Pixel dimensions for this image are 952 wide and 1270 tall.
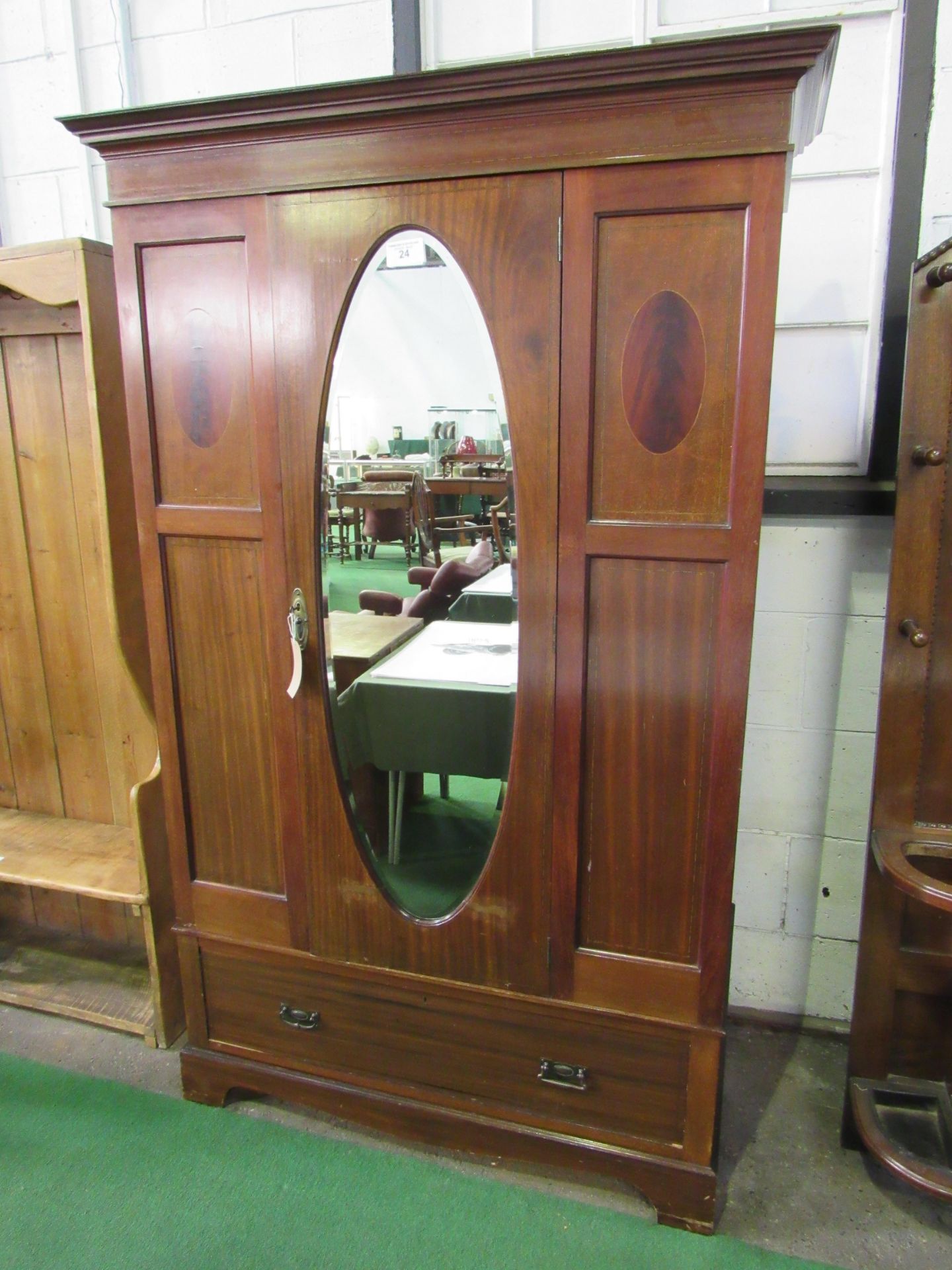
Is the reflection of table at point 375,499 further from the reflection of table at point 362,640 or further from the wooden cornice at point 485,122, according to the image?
the wooden cornice at point 485,122

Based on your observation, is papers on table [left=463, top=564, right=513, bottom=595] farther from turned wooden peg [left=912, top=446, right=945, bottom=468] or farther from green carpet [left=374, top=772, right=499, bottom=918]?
turned wooden peg [left=912, top=446, right=945, bottom=468]

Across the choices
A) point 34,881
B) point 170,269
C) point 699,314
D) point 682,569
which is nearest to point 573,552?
point 682,569

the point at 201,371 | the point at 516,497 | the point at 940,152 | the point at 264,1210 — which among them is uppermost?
the point at 940,152

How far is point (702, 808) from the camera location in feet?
4.51

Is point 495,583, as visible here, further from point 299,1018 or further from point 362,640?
point 299,1018

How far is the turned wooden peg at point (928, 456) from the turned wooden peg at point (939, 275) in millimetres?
278

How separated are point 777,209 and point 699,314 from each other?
0.57ft

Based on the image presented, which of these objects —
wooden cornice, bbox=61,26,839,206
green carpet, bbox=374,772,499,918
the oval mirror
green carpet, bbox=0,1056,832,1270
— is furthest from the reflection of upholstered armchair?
green carpet, bbox=0,1056,832,1270

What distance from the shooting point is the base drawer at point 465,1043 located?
1.50m

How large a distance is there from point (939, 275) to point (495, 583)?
3.05 ft

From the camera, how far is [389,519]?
60.6 inches

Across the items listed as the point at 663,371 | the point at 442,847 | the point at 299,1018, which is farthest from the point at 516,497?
the point at 299,1018

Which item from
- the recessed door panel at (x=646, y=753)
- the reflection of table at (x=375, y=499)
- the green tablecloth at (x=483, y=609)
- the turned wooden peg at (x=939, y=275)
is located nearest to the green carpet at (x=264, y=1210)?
the recessed door panel at (x=646, y=753)

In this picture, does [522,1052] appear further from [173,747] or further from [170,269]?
[170,269]
